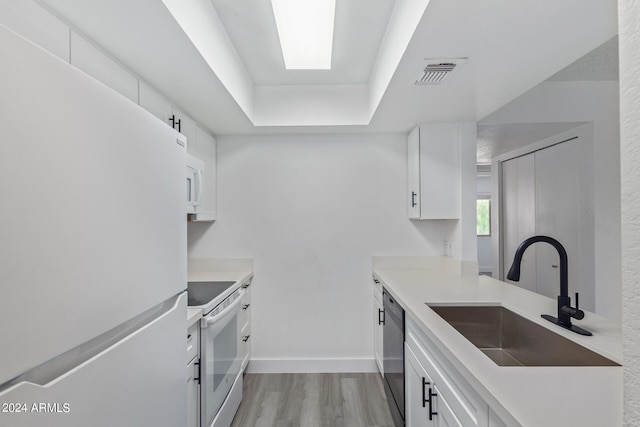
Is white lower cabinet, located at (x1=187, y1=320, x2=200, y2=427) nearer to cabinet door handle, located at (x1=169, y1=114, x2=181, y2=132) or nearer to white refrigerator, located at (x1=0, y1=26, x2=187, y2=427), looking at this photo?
white refrigerator, located at (x1=0, y1=26, x2=187, y2=427)

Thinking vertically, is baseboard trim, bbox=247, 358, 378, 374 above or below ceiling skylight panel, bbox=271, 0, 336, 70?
below

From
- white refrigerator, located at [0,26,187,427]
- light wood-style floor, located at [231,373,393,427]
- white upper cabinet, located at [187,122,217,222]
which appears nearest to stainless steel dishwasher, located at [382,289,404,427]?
light wood-style floor, located at [231,373,393,427]

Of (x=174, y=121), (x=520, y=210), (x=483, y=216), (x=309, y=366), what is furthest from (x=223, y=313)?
(x=483, y=216)

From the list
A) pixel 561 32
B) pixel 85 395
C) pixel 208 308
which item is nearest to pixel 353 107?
pixel 561 32

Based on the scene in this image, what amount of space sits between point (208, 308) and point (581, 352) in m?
1.66

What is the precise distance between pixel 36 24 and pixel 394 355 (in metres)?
2.34

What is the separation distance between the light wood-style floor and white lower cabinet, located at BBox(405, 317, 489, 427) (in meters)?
0.62

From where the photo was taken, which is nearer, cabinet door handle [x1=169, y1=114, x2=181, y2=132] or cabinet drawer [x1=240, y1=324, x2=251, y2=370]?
cabinet door handle [x1=169, y1=114, x2=181, y2=132]

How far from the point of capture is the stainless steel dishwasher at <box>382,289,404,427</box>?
183 cm

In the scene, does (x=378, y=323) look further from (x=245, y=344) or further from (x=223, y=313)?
(x=223, y=313)

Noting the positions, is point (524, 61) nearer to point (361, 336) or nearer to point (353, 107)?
point (353, 107)

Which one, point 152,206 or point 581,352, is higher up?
point 152,206

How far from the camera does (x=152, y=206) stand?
902 millimetres

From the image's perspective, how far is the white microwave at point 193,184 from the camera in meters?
1.95
